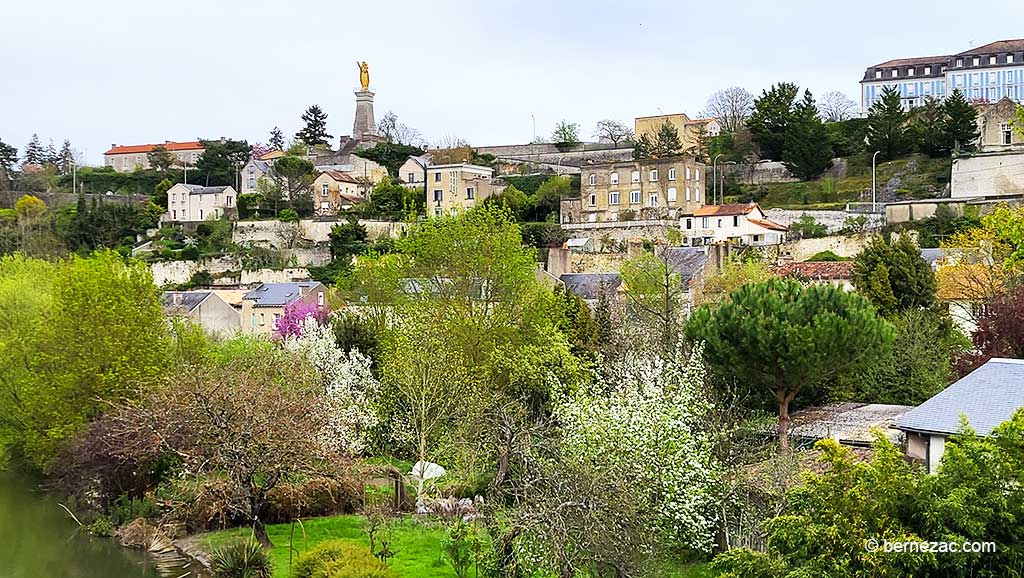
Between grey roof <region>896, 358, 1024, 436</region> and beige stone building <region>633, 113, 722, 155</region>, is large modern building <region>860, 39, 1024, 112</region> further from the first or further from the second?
grey roof <region>896, 358, 1024, 436</region>

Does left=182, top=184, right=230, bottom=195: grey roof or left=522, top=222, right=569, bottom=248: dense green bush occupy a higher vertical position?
left=182, top=184, right=230, bottom=195: grey roof

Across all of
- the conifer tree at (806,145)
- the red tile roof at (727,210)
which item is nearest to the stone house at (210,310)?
the red tile roof at (727,210)

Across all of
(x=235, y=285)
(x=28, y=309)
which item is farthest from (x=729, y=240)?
(x=28, y=309)

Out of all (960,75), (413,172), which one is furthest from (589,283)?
(960,75)

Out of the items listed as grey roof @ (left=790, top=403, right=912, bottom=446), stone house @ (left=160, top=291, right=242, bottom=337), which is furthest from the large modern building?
grey roof @ (left=790, top=403, right=912, bottom=446)

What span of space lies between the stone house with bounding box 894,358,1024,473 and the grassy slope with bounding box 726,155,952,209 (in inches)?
1500

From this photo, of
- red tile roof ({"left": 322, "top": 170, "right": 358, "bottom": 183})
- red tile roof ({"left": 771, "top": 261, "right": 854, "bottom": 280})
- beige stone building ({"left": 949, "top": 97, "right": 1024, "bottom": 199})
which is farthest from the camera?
red tile roof ({"left": 322, "top": 170, "right": 358, "bottom": 183})

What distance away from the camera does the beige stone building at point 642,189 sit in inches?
2295

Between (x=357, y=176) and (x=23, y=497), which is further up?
(x=357, y=176)

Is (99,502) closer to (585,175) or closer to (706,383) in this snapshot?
(706,383)

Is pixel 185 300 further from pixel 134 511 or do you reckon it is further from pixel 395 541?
pixel 395 541

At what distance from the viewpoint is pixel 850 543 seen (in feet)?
39.3

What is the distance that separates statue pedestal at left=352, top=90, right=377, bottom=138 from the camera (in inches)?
3580

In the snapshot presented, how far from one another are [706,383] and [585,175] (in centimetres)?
3946
